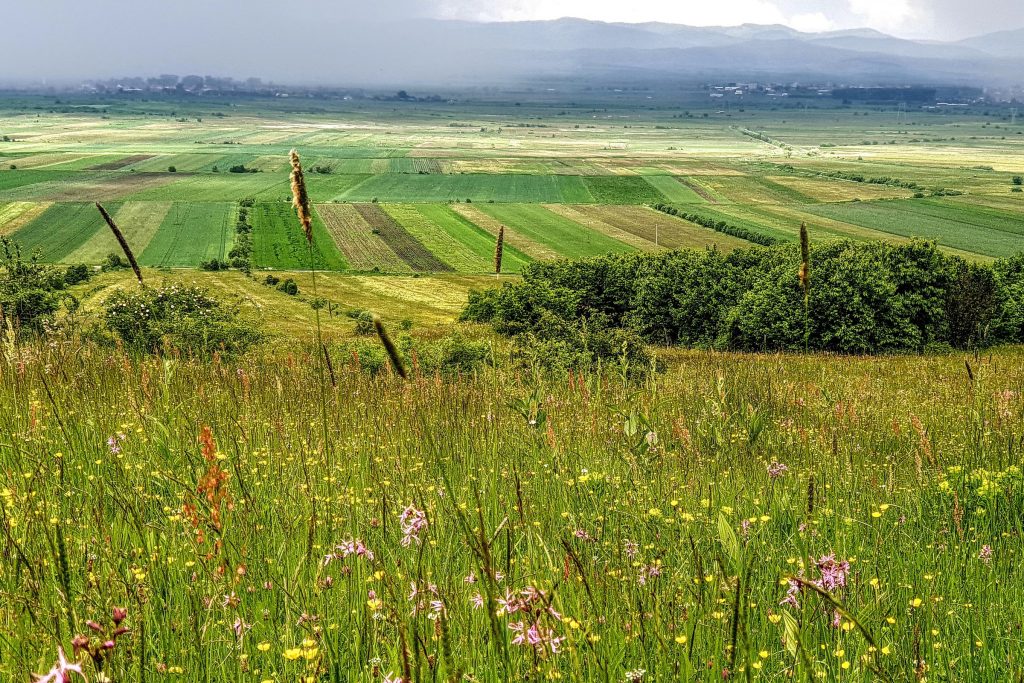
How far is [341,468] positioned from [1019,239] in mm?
122190

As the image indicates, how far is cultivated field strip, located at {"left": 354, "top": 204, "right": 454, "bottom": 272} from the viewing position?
97.2 metres

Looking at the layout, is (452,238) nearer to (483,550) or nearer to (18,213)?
(18,213)

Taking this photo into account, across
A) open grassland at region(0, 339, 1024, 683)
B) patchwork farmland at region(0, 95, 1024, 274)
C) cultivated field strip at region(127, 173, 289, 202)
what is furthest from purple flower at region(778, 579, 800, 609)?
cultivated field strip at region(127, 173, 289, 202)

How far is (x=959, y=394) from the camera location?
11367 millimetres

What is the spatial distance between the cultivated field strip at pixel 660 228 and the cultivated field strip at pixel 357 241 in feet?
105

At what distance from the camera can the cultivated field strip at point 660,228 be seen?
103688mm

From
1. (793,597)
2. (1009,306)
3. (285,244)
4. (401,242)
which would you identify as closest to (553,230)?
(401,242)

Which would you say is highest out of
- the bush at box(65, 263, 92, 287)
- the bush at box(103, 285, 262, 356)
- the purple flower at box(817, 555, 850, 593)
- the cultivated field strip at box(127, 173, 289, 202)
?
the purple flower at box(817, 555, 850, 593)

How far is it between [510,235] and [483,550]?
107 metres

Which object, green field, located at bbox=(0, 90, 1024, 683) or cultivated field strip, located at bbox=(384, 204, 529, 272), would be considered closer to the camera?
green field, located at bbox=(0, 90, 1024, 683)

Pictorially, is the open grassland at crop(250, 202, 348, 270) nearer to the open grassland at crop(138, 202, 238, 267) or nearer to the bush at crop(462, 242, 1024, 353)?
the open grassland at crop(138, 202, 238, 267)

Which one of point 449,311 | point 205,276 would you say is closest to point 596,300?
point 449,311

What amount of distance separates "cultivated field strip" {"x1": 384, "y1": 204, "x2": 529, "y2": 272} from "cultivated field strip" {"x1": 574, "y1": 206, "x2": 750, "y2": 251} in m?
18.5

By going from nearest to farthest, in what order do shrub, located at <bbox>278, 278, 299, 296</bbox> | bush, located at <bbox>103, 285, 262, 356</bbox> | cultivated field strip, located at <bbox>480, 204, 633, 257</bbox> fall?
1. bush, located at <bbox>103, 285, 262, 356</bbox>
2. shrub, located at <bbox>278, 278, 299, 296</bbox>
3. cultivated field strip, located at <bbox>480, 204, 633, 257</bbox>
